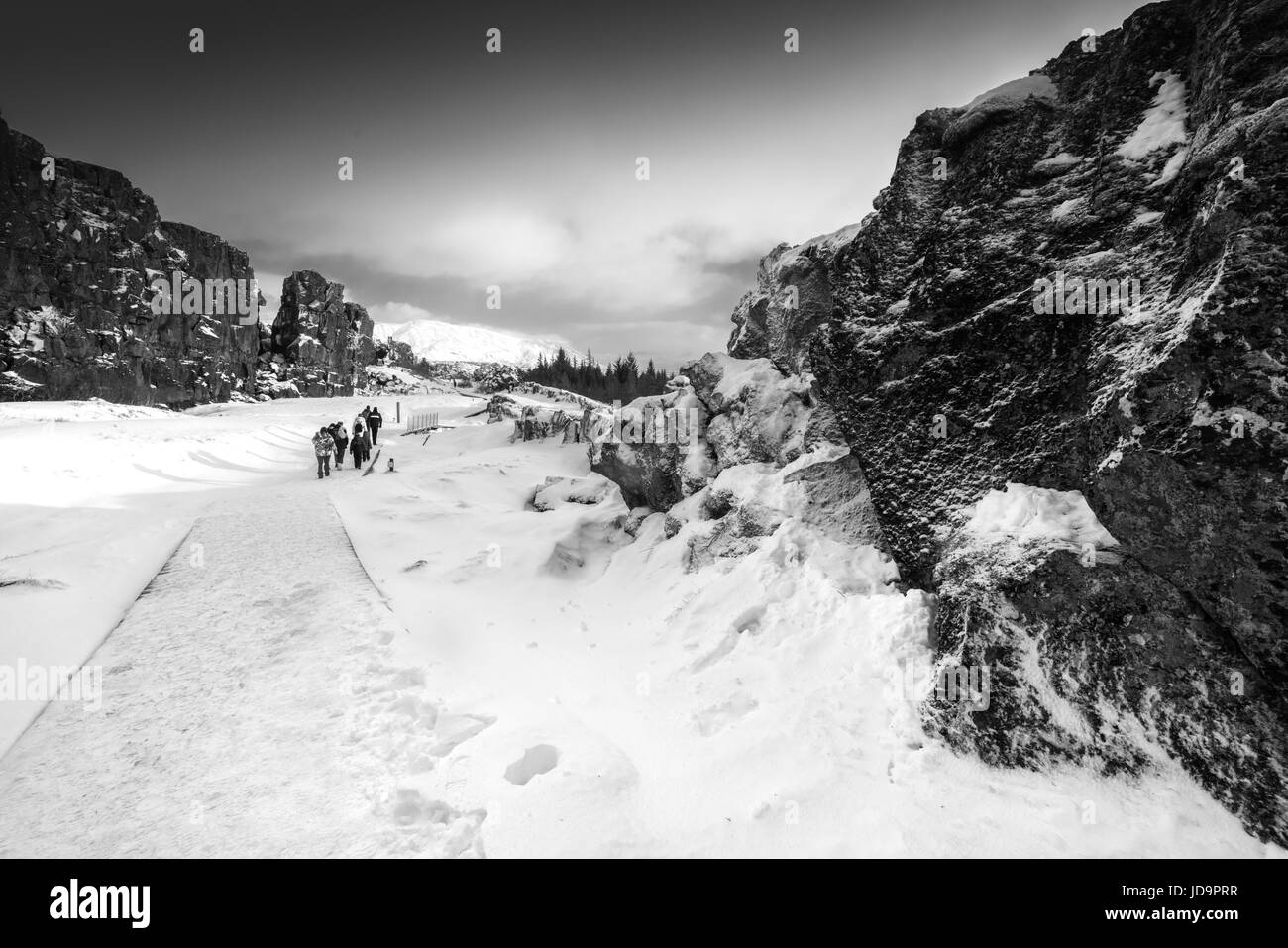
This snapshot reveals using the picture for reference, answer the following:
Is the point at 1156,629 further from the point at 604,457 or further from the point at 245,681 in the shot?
the point at 604,457

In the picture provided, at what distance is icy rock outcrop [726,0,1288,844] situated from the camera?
9.56ft

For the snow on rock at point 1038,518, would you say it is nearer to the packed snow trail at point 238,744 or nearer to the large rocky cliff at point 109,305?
the packed snow trail at point 238,744

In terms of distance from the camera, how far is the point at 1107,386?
380 cm

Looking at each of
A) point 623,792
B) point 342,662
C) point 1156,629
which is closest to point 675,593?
point 623,792

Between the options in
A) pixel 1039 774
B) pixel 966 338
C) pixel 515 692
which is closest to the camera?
pixel 1039 774

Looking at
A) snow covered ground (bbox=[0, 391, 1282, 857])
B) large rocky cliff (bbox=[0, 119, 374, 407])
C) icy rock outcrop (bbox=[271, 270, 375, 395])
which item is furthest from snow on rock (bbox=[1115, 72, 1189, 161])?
icy rock outcrop (bbox=[271, 270, 375, 395])

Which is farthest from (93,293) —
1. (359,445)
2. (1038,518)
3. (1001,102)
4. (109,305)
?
(1038,518)

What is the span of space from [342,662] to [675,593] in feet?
13.2

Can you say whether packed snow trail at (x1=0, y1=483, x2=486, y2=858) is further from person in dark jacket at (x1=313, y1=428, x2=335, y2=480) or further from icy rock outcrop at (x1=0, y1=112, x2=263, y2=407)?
icy rock outcrop at (x1=0, y1=112, x2=263, y2=407)

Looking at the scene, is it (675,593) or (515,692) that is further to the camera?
(675,593)

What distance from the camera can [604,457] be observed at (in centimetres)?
1155

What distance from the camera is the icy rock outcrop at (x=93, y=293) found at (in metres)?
51.5
